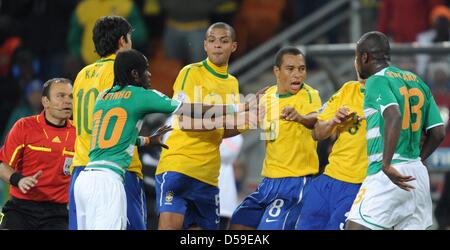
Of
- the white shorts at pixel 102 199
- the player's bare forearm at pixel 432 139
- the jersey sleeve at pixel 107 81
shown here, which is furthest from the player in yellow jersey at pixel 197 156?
the player's bare forearm at pixel 432 139

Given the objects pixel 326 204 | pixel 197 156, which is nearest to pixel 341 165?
pixel 326 204

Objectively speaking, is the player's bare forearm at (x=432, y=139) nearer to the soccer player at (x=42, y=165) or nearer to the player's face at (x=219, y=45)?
the player's face at (x=219, y=45)

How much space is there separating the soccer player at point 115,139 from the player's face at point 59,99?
4.23ft

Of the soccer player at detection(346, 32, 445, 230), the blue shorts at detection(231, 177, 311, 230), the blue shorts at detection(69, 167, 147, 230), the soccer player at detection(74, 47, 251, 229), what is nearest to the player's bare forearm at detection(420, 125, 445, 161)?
the soccer player at detection(346, 32, 445, 230)

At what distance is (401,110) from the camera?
10.6 meters

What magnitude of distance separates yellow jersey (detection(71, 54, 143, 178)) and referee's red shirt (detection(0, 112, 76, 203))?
62 centimetres

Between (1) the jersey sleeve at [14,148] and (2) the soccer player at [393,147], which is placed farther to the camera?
(1) the jersey sleeve at [14,148]

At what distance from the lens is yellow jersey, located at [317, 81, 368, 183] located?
37.7 ft

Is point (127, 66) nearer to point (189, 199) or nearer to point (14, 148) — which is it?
point (189, 199)

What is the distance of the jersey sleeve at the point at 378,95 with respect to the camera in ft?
34.1

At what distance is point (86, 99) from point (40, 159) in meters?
1.03

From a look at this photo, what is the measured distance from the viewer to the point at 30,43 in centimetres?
1888

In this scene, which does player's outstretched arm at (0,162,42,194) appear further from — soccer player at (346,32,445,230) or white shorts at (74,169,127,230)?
soccer player at (346,32,445,230)

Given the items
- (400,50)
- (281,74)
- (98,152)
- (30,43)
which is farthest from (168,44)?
(98,152)
